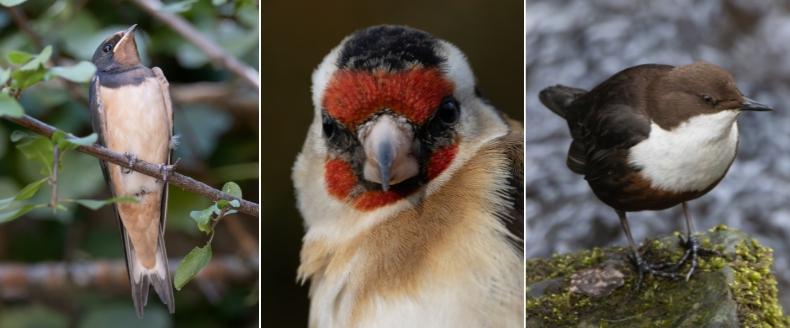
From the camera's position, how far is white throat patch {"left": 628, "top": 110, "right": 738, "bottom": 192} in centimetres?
128

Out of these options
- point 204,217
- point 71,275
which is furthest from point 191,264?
point 71,275

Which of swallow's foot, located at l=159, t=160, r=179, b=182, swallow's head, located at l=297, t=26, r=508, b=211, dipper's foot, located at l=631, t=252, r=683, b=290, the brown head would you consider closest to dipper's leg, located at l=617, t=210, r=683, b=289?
dipper's foot, located at l=631, t=252, r=683, b=290

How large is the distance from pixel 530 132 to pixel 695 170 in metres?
0.24

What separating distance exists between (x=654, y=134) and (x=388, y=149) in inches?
15.6

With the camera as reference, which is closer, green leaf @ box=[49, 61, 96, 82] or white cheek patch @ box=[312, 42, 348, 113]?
green leaf @ box=[49, 61, 96, 82]

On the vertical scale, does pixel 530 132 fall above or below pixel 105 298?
above

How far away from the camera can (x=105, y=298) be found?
5.91 feet

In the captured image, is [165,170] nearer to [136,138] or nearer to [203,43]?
[136,138]

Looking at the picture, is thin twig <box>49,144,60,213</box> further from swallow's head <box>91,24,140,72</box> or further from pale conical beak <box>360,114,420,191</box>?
pale conical beak <box>360,114,420,191</box>

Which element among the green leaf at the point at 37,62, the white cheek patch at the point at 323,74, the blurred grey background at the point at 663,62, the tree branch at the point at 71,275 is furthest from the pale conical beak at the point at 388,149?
the tree branch at the point at 71,275

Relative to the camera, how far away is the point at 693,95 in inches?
50.7

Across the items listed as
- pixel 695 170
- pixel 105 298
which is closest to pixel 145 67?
pixel 105 298

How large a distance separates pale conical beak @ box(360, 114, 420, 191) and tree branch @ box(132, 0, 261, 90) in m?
0.40

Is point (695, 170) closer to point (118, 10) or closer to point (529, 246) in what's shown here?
point (529, 246)
